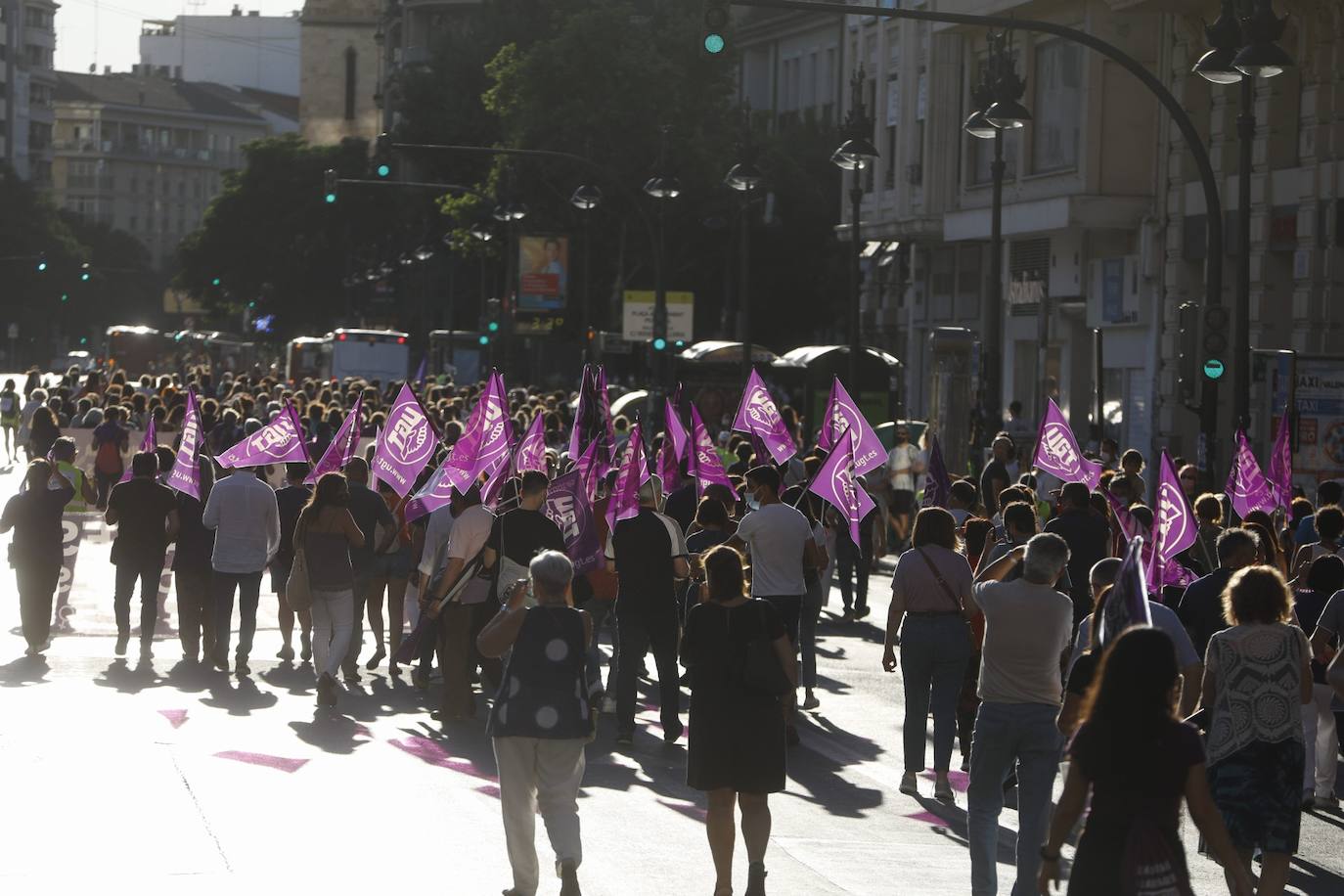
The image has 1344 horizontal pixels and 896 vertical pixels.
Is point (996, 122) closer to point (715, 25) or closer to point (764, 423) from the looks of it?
point (715, 25)

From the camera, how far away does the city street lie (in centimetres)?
1007

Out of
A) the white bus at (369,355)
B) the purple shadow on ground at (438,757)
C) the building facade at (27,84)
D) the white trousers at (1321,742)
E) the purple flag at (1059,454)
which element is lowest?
the purple shadow on ground at (438,757)

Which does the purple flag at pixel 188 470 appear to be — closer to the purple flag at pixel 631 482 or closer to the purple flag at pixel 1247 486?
the purple flag at pixel 631 482

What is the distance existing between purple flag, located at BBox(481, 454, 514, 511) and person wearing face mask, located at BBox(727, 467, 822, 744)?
6.34 ft

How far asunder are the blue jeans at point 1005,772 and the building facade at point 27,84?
136m

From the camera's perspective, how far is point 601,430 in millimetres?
16594

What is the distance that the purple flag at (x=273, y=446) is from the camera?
57.0ft

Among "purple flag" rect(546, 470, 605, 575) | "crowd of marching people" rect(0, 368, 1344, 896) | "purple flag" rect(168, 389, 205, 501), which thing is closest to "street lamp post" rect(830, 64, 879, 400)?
"crowd of marching people" rect(0, 368, 1344, 896)

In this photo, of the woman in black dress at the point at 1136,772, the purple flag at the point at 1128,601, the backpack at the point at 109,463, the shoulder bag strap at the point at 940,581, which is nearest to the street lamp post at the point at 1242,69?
the shoulder bag strap at the point at 940,581

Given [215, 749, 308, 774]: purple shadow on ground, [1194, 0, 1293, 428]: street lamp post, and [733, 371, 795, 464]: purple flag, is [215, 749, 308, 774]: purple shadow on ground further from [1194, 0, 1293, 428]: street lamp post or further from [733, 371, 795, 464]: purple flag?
[1194, 0, 1293, 428]: street lamp post

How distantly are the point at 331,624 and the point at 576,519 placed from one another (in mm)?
1888

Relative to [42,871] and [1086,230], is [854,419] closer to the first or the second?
[42,871]

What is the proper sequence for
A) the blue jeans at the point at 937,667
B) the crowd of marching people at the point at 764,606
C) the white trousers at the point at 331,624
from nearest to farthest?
the crowd of marching people at the point at 764,606 < the blue jeans at the point at 937,667 < the white trousers at the point at 331,624

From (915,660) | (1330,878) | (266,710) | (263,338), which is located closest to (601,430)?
(266,710)
